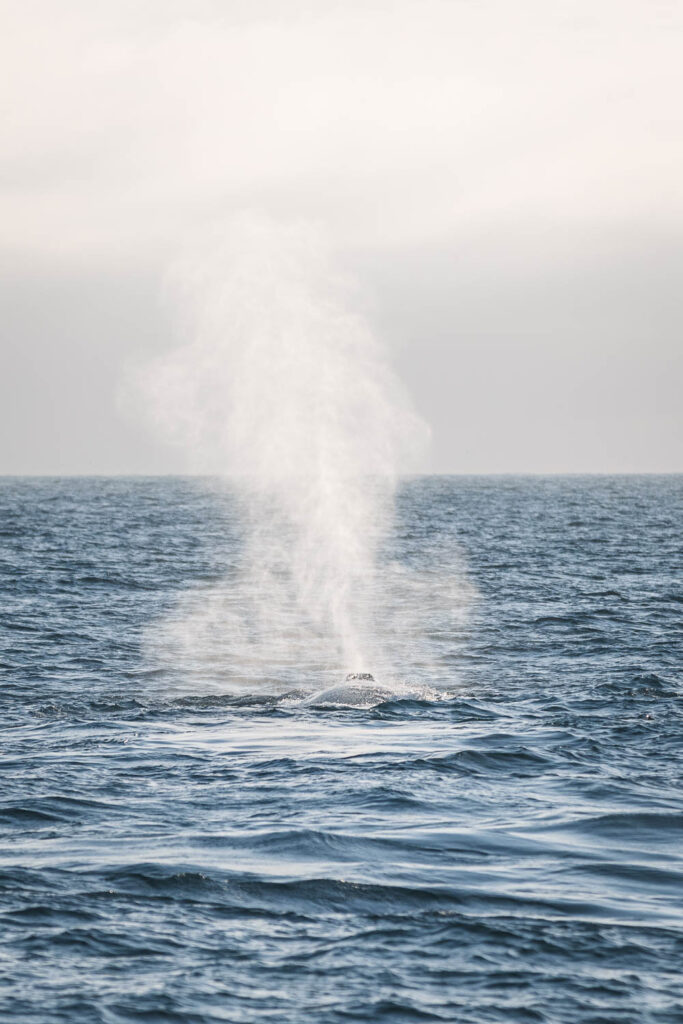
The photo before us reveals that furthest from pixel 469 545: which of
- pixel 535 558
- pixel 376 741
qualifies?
pixel 376 741

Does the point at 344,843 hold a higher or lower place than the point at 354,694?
lower

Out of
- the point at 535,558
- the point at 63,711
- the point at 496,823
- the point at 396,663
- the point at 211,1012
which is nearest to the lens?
the point at 211,1012

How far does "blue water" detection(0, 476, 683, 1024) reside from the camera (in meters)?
11.5

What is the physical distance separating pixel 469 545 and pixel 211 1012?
61.0 metres

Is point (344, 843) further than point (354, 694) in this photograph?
No

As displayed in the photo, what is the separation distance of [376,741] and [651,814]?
606 centimetres

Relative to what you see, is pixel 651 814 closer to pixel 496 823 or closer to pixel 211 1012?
pixel 496 823

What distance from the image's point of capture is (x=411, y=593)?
4872 centimetres

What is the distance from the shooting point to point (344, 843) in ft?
51.4

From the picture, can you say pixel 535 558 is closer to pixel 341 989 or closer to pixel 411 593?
pixel 411 593

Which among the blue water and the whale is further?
the whale

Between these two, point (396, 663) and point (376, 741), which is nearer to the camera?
point (376, 741)

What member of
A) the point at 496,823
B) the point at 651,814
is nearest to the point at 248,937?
the point at 496,823

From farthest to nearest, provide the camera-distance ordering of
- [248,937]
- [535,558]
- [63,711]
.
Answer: [535,558]
[63,711]
[248,937]
